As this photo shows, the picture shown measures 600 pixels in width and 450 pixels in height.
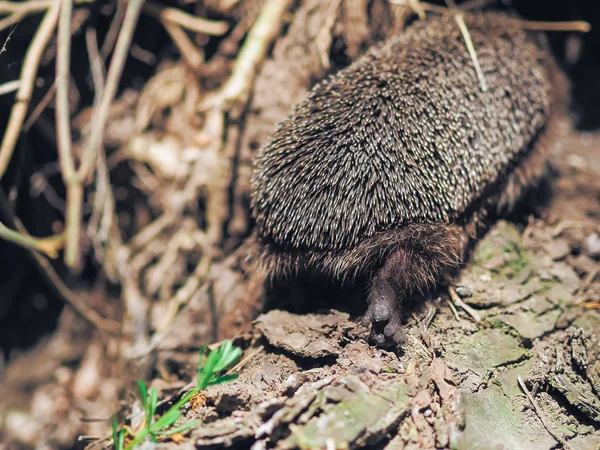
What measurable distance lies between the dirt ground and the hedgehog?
0.91ft

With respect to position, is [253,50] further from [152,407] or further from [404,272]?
[152,407]

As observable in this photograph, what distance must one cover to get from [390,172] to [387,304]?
0.71 m

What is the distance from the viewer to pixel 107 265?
4312 mm

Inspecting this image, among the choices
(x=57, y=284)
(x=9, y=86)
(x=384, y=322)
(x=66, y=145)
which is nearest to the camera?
(x=384, y=322)

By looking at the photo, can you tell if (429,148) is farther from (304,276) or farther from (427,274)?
(304,276)

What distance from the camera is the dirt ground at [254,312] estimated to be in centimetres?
232

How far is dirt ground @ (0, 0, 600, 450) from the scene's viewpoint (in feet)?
7.61

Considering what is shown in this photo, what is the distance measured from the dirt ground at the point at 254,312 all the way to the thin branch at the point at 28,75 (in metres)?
0.64

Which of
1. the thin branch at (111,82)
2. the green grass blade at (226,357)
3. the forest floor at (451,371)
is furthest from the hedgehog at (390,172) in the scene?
the thin branch at (111,82)

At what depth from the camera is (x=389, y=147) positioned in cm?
276

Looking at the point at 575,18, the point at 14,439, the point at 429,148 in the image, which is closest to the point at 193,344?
→ the point at 14,439

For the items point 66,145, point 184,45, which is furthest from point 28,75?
point 184,45

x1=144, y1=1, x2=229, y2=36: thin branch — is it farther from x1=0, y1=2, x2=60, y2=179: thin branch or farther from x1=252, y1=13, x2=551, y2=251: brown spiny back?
x1=252, y1=13, x2=551, y2=251: brown spiny back

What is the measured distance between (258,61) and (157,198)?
149 cm
